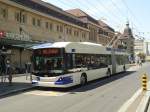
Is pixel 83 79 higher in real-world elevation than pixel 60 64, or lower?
lower

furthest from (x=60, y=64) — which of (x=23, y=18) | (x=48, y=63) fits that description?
(x=23, y=18)

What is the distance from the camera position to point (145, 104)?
43.8ft

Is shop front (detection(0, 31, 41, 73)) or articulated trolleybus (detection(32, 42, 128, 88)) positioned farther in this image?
shop front (detection(0, 31, 41, 73))

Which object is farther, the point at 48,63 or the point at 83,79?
the point at 83,79

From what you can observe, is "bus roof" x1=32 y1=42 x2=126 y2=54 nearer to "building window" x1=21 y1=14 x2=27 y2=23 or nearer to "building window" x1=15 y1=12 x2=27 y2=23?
"building window" x1=15 y1=12 x2=27 y2=23

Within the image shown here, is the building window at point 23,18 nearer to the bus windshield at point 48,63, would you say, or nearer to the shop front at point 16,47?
the shop front at point 16,47

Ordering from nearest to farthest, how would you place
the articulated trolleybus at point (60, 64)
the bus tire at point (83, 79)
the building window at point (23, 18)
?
the articulated trolleybus at point (60, 64) → the bus tire at point (83, 79) → the building window at point (23, 18)

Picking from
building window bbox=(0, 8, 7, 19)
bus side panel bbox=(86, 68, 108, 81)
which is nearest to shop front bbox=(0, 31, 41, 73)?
building window bbox=(0, 8, 7, 19)

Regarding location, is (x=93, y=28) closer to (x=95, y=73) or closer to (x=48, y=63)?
(x=95, y=73)

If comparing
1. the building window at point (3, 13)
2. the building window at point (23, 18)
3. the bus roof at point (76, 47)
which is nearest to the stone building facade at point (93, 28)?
the building window at point (23, 18)

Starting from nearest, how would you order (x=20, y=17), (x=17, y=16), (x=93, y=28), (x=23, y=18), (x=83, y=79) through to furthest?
A: (x=83, y=79) → (x=17, y=16) → (x=20, y=17) → (x=23, y=18) → (x=93, y=28)

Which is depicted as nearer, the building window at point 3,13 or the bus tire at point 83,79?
the bus tire at point 83,79

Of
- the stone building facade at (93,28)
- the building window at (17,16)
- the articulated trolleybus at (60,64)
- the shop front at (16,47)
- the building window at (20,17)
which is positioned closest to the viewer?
the articulated trolleybus at (60,64)

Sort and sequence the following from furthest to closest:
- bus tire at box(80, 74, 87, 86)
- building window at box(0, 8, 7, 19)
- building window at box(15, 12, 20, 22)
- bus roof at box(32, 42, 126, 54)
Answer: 1. building window at box(15, 12, 20, 22)
2. building window at box(0, 8, 7, 19)
3. bus tire at box(80, 74, 87, 86)
4. bus roof at box(32, 42, 126, 54)
